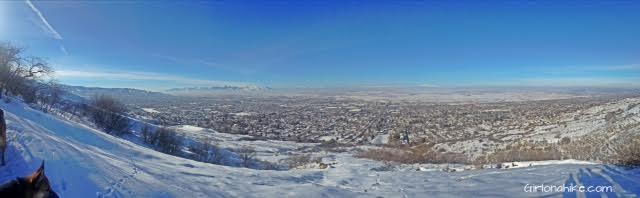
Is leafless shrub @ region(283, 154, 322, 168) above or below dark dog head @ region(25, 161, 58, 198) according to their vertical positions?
below

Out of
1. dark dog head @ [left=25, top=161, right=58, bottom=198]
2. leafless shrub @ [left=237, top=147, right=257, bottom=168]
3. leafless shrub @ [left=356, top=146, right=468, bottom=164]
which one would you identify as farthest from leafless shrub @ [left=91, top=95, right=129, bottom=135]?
dark dog head @ [left=25, top=161, right=58, bottom=198]

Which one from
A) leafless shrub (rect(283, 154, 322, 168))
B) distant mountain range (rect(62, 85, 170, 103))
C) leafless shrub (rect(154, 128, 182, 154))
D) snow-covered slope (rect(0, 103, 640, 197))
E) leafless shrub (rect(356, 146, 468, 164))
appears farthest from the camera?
distant mountain range (rect(62, 85, 170, 103))

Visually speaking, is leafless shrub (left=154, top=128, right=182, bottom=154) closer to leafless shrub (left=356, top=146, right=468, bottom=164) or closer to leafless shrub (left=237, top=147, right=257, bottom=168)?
leafless shrub (left=237, top=147, right=257, bottom=168)

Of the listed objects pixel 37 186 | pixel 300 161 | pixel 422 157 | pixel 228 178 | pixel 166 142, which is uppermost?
pixel 37 186

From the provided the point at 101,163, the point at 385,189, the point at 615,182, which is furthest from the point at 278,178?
the point at 615,182

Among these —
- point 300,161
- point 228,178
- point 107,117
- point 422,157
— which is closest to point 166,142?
point 107,117

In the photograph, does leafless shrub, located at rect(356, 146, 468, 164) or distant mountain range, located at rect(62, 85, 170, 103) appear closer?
leafless shrub, located at rect(356, 146, 468, 164)

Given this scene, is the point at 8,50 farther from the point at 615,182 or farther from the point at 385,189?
the point at 615,182

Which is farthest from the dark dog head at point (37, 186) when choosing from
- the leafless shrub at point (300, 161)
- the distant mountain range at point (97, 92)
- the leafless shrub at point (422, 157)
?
the distant mountain range at point (97, 92)

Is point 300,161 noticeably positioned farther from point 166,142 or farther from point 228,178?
→ point 228,178

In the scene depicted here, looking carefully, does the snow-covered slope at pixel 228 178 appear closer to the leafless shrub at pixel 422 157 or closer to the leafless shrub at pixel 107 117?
the leafless shrub at pixel 422 157
